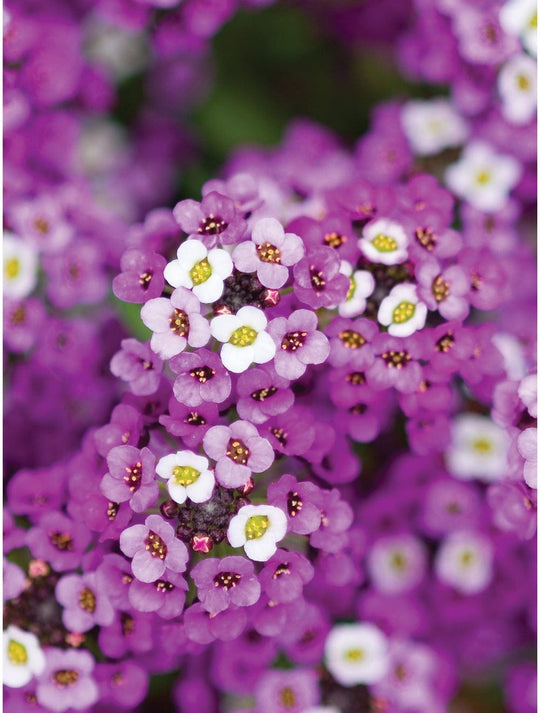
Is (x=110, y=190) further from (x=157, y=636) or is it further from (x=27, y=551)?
(x=157, y=636)

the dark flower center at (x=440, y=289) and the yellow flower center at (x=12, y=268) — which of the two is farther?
the yellow flower center at (x=12, y=268)

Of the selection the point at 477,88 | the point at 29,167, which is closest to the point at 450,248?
the point at 477,88

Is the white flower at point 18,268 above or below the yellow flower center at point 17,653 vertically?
above

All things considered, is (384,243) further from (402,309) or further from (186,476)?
(186,476)

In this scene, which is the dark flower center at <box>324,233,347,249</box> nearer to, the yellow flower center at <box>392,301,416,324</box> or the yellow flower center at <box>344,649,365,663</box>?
the yellow flower center at <box>392,301,416,324</box>

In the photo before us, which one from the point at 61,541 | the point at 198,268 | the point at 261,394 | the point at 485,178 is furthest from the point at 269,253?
the point at 485,178

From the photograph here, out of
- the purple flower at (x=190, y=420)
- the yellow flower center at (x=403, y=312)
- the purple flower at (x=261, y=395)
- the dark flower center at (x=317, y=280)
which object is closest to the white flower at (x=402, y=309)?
the yellow flower center at (x=403, y=312)

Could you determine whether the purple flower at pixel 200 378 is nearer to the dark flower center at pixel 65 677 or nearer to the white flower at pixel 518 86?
the dark flower center at pixel 65 677

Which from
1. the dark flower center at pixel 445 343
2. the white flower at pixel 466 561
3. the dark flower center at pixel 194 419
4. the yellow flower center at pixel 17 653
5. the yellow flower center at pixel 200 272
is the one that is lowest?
the yellow flower center at pixel 17 653
